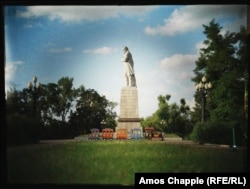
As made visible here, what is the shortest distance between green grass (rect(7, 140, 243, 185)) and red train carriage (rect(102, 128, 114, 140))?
8 cm

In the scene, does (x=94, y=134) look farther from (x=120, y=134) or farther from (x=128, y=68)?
(x=128, y=68)

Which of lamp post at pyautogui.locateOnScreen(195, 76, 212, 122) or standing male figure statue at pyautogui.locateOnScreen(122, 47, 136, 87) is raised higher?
standing male figure statue at pyautogui.locateOnScreen(122, 47, 136, 87)

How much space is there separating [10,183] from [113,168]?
161 cm

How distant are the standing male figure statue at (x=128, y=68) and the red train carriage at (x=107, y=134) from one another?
768 mm

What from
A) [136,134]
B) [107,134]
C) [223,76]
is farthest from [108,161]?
[223,76]

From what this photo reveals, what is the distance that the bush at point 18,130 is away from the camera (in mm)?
6270

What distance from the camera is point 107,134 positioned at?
6.31m

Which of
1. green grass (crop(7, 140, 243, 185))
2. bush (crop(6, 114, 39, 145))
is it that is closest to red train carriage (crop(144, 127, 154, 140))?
green grass (crop(7, 140, 243, 185))

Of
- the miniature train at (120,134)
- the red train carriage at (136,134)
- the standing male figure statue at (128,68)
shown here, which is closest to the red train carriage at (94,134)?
the miniature train at (120,134)

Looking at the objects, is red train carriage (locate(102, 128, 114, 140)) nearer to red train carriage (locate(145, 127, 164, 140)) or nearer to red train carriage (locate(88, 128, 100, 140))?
red train carriage (locate(88, 128, 100, 140))

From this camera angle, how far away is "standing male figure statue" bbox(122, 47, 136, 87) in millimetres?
6160

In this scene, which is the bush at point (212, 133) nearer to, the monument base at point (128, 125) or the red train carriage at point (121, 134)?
the monument base at point (128, 125)

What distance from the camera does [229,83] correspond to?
20.1 ft
